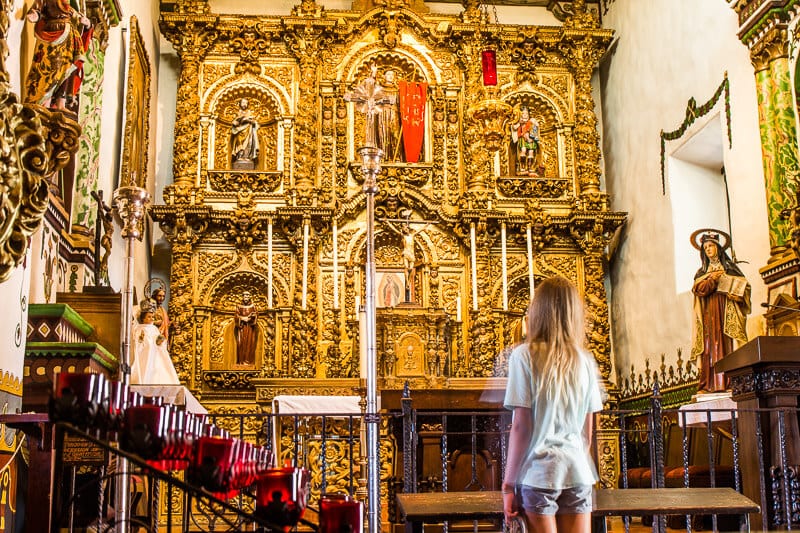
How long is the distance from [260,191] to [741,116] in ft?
21.7

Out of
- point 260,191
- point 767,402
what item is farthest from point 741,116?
point 260,191

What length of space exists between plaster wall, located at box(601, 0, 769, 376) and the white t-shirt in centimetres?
681

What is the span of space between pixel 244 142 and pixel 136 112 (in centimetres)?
197

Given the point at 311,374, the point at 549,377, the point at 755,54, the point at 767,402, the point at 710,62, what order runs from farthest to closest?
1. the point at 311,374
2. the point at 710,62
3. the point at 755,54
4. the point at 767,402
5. the point at 549,377

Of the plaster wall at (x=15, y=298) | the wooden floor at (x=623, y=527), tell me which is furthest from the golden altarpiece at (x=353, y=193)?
the plaster wall at (x=15, y=298)

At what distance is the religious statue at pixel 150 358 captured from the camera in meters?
8.90

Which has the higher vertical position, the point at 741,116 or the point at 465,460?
the point at 741,116

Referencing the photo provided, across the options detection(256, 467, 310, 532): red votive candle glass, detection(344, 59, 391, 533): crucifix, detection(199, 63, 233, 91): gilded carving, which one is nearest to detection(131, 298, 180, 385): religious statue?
detection(344, 59, 391, 533): crucifix

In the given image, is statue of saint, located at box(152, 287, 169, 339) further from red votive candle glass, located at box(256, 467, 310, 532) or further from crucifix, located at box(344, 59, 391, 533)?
red votive candle glass, located at box(256, 467, 310, 532)

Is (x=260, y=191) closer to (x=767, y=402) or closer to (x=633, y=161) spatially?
(x=633, y=161)

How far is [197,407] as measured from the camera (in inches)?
336

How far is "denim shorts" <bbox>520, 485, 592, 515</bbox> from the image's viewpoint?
130 inches

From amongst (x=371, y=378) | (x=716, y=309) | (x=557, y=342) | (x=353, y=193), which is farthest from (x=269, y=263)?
(x=557, y=342)

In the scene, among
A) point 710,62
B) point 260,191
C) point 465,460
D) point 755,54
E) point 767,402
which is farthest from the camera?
point 260,191
